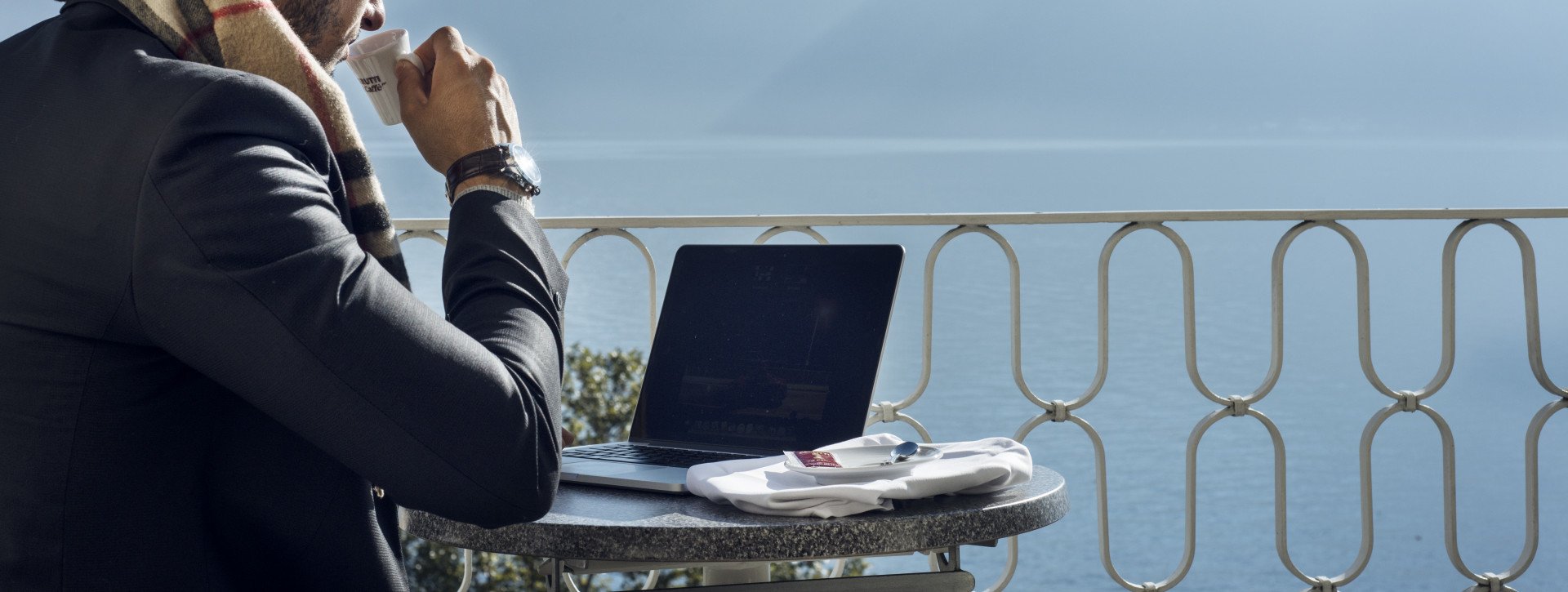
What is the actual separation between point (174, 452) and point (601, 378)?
8.41 ft

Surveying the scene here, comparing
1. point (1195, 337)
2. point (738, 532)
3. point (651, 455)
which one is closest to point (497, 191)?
point (738, 532)

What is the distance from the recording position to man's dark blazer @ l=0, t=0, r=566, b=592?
0.73m

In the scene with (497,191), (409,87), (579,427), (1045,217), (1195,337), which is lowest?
(579,427)

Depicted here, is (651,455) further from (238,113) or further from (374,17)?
(238,113)

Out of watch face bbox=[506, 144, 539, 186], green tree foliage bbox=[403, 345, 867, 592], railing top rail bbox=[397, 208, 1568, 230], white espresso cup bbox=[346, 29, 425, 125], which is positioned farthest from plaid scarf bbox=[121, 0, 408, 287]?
green tree foliage bbox=[403, 345, 867, 592]

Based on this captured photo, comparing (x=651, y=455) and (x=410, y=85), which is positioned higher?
(x=410, y=85)

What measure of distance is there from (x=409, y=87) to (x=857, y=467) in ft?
1.81

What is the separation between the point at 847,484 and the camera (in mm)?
1042

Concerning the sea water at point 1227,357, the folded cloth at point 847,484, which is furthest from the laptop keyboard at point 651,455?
the sea water at point 1227,357

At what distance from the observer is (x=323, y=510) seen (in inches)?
35.4

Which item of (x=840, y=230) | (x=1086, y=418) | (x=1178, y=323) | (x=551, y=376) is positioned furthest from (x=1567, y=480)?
(x=551, y=376)

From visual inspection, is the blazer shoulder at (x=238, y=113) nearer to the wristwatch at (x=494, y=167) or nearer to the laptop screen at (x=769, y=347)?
the wristwatch at (x=494, y=167)

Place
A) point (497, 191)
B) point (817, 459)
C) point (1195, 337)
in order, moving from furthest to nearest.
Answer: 1. point (1195, 337)
2. point (817, 459)
3. point (497, 191)

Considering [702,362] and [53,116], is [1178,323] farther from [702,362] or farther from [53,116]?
[53,116]
